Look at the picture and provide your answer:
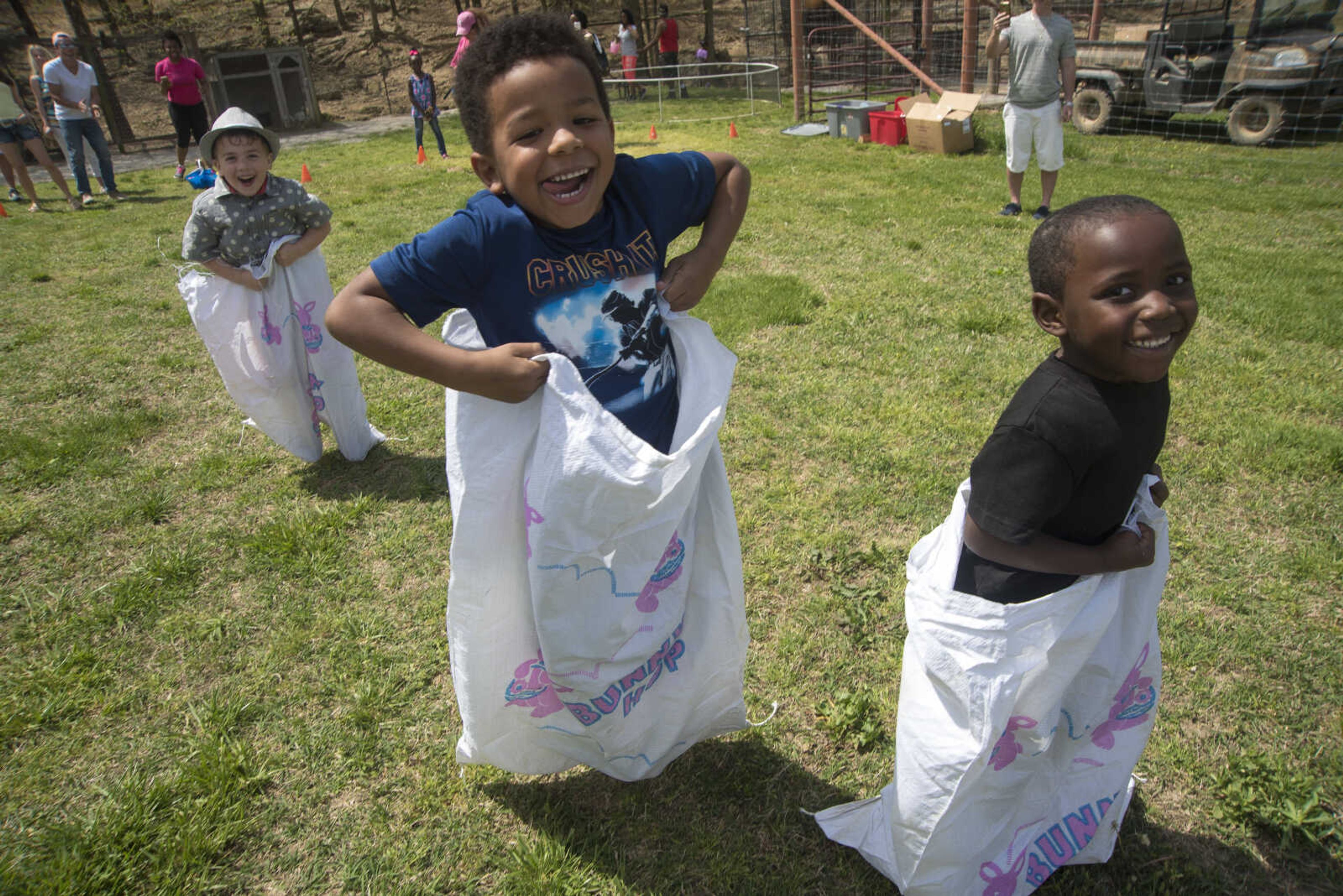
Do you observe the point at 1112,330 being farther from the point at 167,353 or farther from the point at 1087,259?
the point at 167,353

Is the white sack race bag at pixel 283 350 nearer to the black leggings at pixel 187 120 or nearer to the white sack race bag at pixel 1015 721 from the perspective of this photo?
the white sack race bag at pixel 1015 721

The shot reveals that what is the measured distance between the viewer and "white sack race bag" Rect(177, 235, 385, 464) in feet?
12.3

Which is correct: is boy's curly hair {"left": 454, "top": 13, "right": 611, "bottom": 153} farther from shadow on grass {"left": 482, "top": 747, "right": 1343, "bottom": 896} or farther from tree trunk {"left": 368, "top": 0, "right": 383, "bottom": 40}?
tree trunk {"left": 368, "top": 0, "right": 383, "bottom": 40}

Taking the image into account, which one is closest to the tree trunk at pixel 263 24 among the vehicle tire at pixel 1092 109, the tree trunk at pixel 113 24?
the tree trunk at pixel 113 24

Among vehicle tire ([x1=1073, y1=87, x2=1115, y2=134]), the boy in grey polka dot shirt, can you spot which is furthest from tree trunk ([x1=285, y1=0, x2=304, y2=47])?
the boy in grey polka dot shirt

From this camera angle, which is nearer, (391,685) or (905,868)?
(905,868)

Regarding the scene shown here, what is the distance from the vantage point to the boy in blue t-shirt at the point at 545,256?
159 centimetres

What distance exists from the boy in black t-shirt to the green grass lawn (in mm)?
961

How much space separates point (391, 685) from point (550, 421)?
1.52 metres

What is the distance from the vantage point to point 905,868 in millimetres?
1815

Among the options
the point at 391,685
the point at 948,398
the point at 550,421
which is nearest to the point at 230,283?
the point at 391,685

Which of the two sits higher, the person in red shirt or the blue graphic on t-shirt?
the person in red shirt

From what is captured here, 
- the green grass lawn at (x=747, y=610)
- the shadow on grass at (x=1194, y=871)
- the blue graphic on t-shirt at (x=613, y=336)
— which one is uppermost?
the blue graphic on t-shirt at (x=613, y=336)

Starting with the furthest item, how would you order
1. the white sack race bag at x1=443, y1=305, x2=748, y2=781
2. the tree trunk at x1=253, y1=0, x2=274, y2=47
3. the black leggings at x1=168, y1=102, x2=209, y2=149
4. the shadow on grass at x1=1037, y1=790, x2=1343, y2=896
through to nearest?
the tree trunk at x1=253, y1=0, x2=274, y2=47 < the black leggings at x1=168, y1=102, x2=209, y2=149 < the shadow on grass at x1=1037, y1=790, x2=1343, y2=896 < the white sack race bag at x1=443, y1=305, x2=748, y2=781
